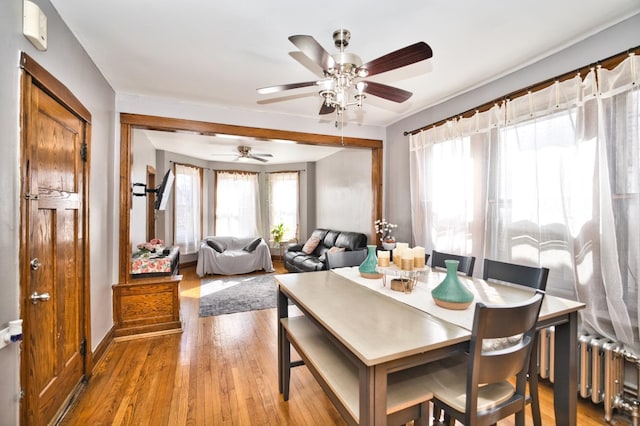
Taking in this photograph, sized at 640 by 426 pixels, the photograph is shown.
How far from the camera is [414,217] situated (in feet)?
11.6

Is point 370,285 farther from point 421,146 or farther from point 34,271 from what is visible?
point 421,146

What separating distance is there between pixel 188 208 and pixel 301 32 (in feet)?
17.9

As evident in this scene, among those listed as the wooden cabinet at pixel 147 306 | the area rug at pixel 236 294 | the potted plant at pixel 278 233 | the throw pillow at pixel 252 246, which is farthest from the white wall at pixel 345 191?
the wooden cabinet at pixel 147 306

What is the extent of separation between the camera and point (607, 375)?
1762mm

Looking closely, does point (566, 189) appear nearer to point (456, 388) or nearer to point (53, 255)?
point (456, 388)

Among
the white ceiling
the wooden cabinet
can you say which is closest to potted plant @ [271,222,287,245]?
the wooden cabinet

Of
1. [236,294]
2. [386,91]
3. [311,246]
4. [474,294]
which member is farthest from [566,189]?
[311,246]

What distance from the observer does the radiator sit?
1.71m

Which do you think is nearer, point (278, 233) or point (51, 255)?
point (51, 255)

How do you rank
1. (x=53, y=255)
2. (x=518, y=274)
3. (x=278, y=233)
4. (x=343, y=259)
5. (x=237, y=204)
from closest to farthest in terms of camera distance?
1. (x=53, y=255)
2. (x=518, y=274)
3. (x=343, y=259)
4. (x=278, y=233)
5. (x=237, y=204)

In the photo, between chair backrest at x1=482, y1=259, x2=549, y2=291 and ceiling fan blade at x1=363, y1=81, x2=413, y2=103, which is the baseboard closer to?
ceiling fan blade at x1=363, y1=81, x2=413, y2=103

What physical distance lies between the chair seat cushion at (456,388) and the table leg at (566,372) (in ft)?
1.65

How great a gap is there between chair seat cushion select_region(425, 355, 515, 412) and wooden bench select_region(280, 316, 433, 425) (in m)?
0.05

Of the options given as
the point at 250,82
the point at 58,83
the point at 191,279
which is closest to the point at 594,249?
the point at 250,82
